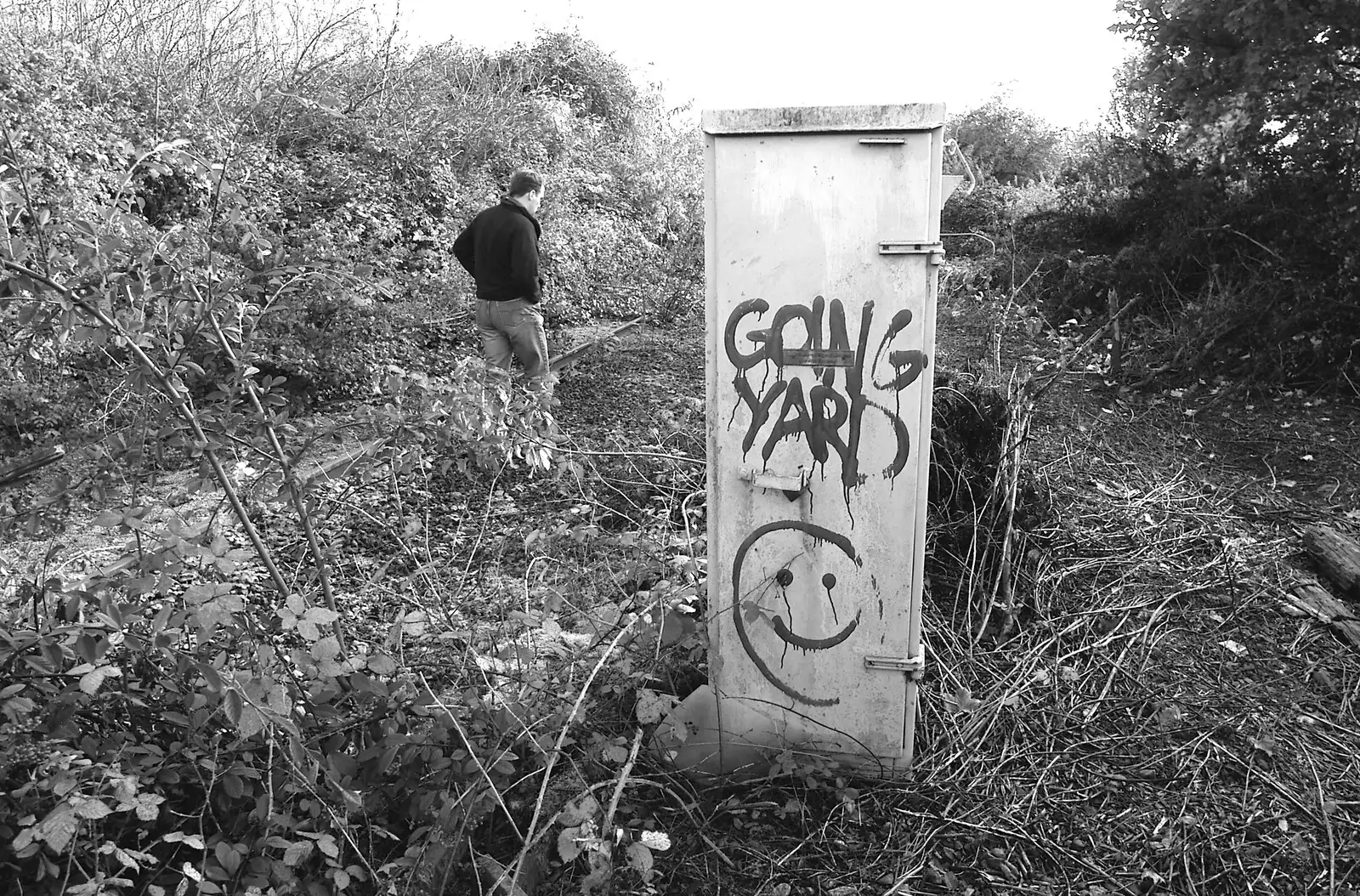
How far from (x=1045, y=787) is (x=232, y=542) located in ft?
11.6

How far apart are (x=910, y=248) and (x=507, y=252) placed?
4476mm

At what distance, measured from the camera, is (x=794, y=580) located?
9.78 feet

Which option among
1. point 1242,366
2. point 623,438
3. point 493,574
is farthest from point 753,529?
point 1242,366

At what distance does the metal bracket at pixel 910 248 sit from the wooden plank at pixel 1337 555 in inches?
127

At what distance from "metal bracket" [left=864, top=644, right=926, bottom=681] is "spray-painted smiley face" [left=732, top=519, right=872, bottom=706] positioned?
119 mm

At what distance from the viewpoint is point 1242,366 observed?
809cm

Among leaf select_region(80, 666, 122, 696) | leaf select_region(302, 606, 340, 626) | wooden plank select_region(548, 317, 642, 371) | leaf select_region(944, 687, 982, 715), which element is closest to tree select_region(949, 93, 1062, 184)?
wooden plank select_region(548, 317, 642, 371)

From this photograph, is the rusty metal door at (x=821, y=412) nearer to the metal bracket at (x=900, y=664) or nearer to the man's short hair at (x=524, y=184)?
the metal bracket at (x=900, y=664)

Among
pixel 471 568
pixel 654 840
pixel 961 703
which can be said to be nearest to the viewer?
pixel 654 840

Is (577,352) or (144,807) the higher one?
(577,352)

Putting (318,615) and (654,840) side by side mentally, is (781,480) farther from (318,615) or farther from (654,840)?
(318,615)

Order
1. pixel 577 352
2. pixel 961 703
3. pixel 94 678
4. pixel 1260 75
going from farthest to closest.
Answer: pixel 577 352, pixel 1260 75, pixel 961 703, pixel 94 678

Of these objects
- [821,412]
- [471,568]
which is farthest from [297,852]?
[471,568]

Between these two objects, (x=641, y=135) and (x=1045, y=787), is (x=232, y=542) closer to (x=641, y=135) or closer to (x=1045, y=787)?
(x=1045, y=787)
